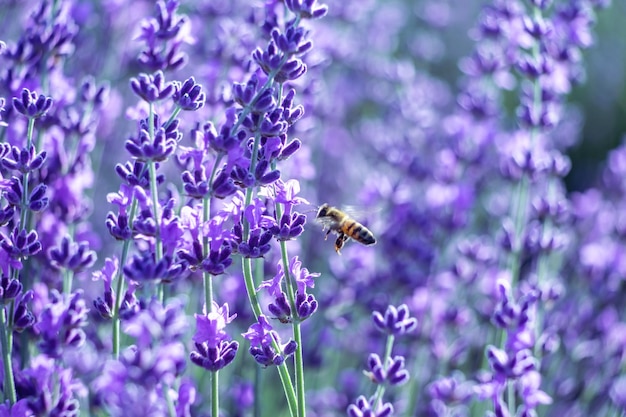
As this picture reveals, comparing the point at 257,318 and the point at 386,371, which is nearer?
the point at 257,318

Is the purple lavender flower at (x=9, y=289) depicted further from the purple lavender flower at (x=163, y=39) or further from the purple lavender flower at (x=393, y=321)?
the purple lavender flower at (x=393, y=321)

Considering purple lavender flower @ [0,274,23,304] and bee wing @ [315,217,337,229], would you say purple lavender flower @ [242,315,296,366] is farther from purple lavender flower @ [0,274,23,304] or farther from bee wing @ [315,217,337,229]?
bee wing @ [315,217,337,229]

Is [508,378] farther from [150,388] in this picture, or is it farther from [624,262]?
[624,262]

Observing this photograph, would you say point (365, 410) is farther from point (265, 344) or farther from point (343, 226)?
point (343, 226)

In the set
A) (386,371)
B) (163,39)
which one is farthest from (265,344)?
(163,39)

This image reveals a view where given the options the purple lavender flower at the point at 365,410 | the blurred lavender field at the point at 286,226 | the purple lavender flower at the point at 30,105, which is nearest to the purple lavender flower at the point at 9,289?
the blurred lavender field at the point at 286,226

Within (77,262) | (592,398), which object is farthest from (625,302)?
(77,262)

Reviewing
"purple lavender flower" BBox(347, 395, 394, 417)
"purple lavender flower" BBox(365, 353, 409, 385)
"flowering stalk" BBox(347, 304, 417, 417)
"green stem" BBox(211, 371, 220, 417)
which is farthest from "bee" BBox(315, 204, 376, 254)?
"green stem" BBox(211, 371, 220, 417)
